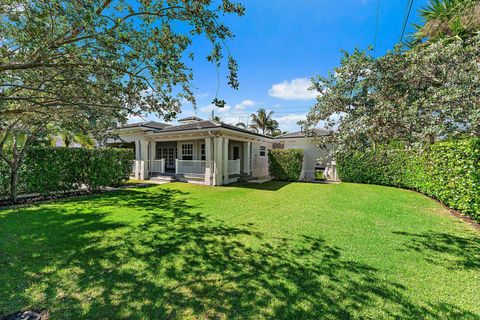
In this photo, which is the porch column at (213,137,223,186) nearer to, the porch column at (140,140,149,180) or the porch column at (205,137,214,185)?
the porch column at (205,137,214,185)

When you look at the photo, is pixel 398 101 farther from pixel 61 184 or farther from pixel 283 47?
pixel 61 184

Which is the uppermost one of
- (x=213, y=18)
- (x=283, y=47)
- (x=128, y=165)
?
Result: (x=283, y=47)

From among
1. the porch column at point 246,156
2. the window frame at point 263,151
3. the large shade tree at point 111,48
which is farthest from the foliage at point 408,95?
the window frame at point 263,151

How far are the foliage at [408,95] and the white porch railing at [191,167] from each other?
10336 mm

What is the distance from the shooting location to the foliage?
4.61 meters

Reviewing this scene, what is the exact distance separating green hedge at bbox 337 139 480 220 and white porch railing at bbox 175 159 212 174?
9526mm

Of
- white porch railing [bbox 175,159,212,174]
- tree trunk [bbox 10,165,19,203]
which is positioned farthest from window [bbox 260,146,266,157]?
tree trunk [bbox 10,165,19,203]

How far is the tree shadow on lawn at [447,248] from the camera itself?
14.1 ft

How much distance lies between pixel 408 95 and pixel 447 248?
3.59 meters

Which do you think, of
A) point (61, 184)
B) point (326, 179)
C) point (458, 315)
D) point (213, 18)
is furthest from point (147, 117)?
point (326, 179)

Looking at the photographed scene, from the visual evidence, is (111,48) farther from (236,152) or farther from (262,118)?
(262,118)

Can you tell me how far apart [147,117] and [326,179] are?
16080 millimetres

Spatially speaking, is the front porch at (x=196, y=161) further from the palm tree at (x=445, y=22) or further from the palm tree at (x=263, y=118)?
the palm tree at (x=263, y=118)

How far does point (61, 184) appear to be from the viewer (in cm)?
1012
